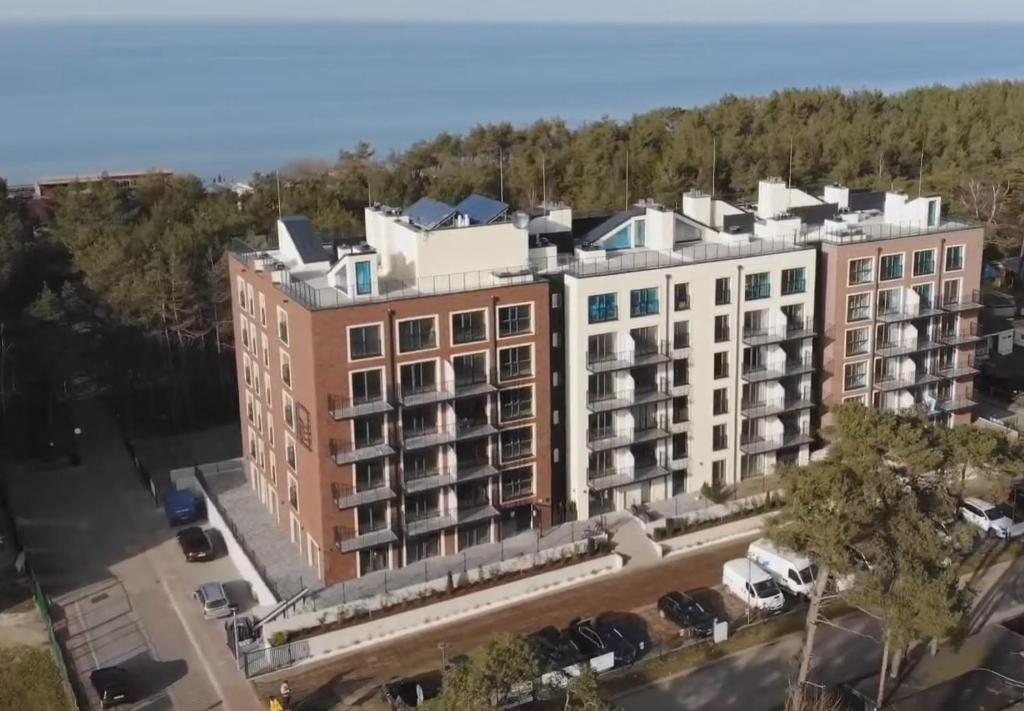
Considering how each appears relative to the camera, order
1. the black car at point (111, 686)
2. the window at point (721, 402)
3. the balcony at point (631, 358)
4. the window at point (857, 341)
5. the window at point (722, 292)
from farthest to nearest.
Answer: the window at point (857, 341), the window at point (721, 402), the window at point (722, 292), the balcony at point (631, 358), the black car at point (111, 686)

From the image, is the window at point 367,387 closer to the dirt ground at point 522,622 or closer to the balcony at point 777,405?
the dirt ground at point 522,622

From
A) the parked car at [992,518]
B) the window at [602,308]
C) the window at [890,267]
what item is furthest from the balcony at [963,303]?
the window at [602,308]

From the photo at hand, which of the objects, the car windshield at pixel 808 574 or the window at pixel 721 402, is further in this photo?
the window at pixel 721 402

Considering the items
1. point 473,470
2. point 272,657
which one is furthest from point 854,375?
point 272,657

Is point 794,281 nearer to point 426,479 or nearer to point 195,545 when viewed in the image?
point 426,479

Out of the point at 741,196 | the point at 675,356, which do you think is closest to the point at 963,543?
the point at 675,356

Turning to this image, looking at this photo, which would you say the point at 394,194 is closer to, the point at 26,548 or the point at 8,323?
the point at 8,323

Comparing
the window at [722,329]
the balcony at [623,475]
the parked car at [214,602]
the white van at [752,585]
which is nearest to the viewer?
the white van at [752,585]

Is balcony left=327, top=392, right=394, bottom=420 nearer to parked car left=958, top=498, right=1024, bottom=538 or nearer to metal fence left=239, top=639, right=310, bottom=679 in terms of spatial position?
metal fence left=239, top=639, right=310, bottom=679
